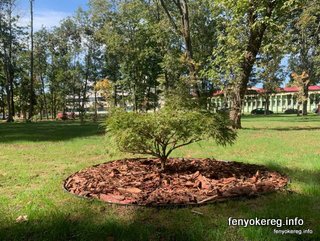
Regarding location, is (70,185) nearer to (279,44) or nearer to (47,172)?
(47,172)

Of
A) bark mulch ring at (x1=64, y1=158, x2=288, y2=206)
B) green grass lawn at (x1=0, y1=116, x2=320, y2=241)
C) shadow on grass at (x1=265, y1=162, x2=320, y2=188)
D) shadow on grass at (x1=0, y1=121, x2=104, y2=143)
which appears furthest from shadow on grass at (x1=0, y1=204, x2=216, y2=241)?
shadow on grass at (x1=0, y1=121, x2=104, y2=143)

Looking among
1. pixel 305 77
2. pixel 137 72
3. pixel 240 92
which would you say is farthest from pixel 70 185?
pixel 305 77

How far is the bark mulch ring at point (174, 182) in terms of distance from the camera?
4.39 m

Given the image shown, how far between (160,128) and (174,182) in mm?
788

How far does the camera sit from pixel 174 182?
505cm

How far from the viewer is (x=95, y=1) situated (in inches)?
1614

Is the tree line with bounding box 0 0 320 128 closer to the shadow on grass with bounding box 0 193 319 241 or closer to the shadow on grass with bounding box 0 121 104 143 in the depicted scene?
the shadow on grass with bounding box 0 121 104 143

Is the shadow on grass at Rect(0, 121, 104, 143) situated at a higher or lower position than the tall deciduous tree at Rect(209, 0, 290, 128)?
lower

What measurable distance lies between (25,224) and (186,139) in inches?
104

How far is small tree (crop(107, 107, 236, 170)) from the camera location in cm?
521

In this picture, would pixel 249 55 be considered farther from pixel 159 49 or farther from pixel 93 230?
pixel 159 49

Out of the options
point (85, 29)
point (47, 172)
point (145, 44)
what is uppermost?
point (85, 29)

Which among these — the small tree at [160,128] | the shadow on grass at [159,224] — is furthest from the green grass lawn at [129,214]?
the small tree at [160,128]

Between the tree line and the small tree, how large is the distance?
10.5 metres
